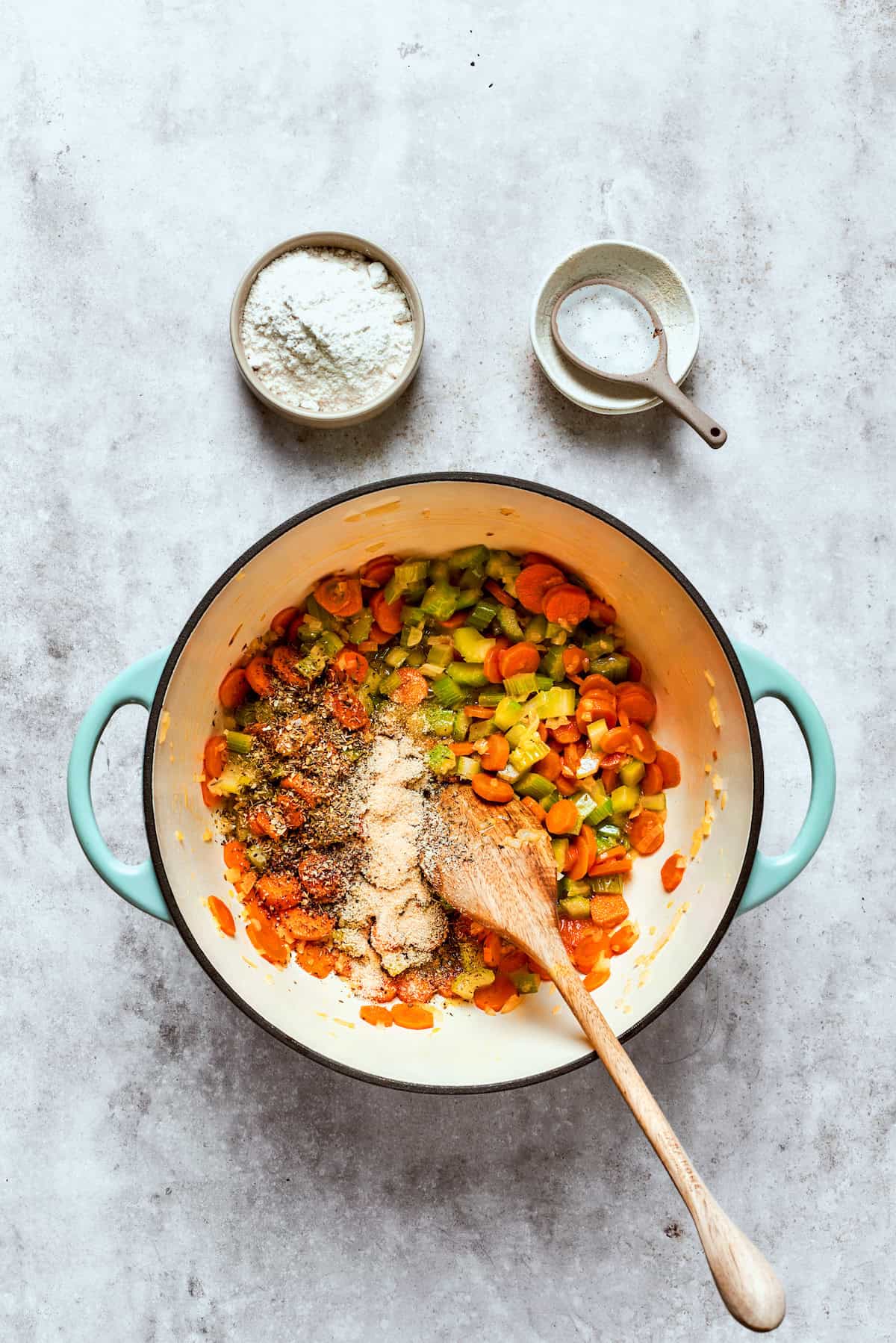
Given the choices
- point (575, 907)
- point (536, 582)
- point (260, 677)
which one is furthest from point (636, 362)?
point (575, 907)

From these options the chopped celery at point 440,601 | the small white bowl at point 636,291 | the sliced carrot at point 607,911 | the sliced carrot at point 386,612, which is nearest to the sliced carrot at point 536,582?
the chopped celery at point 440,601

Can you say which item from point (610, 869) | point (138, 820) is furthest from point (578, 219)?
point (138, 820)

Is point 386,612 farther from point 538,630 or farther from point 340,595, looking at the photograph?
point 538,630

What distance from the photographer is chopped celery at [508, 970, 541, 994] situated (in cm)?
187

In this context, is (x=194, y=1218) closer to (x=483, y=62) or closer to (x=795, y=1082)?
(x=795, y=1082)

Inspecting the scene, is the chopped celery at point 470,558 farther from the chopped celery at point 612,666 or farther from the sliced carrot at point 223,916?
the sliced carrot at point 223,916

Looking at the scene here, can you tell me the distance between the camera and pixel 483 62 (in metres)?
2.03

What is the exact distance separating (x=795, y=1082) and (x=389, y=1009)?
82 cm

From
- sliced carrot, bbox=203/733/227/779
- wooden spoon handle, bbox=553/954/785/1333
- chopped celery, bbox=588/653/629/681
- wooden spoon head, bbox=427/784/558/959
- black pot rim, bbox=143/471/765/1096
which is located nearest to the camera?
wooden spoon handle, bbox=553/954/785/1333

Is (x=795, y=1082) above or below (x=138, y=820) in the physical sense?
below

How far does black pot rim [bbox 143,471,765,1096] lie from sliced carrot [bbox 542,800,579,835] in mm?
316

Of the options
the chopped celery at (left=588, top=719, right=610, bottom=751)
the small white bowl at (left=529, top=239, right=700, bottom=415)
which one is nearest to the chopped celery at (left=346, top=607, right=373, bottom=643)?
the chopped celery at (left=588, top=719, right=610, bottom=751)

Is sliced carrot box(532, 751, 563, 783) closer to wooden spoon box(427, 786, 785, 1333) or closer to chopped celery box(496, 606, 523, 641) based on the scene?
wooden spoon box(427, 786, 785, 1333)

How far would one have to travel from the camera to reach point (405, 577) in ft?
6.30
